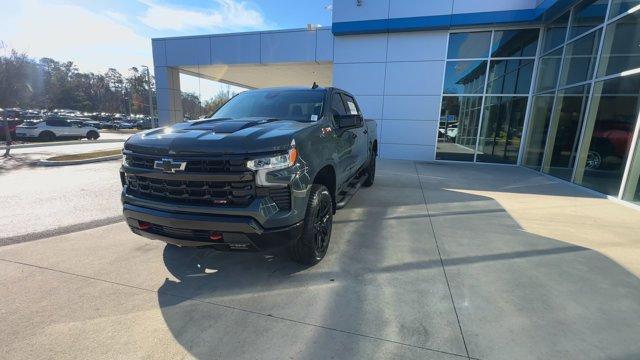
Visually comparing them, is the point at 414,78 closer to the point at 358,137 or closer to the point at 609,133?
the point at 609,133

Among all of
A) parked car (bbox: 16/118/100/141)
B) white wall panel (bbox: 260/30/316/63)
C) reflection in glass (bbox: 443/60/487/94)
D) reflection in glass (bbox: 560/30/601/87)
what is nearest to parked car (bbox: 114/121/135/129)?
parked car (bbox: 16/118/100/141)

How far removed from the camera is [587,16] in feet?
26.6

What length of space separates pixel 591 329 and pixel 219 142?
3.33 metres

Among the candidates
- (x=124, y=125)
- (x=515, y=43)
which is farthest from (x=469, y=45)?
(x=124, y=125)

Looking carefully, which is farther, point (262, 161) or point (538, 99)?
point (538, 99)

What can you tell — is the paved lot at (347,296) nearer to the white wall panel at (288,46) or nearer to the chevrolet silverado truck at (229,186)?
the chevrolet silverado truck at (229,186)

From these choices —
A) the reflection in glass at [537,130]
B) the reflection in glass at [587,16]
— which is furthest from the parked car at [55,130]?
the reflection in glass at [587,16]

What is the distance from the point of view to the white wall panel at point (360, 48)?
38.1 feet

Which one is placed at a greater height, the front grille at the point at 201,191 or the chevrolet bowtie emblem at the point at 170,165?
the chevrolet bowtie emblem at the point at 170,165

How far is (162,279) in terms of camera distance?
10.0 ft

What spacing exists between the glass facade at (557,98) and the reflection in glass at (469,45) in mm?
33

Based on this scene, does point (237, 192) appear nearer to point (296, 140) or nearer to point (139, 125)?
point (296, 140)

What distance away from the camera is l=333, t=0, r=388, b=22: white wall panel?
36.9 ft

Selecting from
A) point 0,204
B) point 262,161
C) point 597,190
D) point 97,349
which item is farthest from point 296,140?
point 597,190
